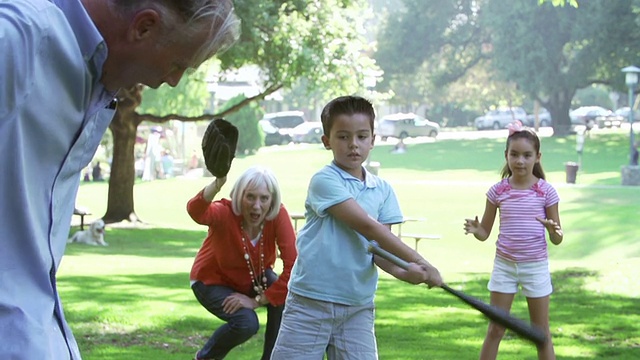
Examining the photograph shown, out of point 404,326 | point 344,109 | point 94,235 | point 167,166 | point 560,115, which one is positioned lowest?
point 167,166

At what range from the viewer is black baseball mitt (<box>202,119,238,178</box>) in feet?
17.0

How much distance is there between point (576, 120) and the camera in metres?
68.6

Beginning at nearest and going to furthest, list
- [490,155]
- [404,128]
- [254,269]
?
[254,269]
[490,155]
[404,128]

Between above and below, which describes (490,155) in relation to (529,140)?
below

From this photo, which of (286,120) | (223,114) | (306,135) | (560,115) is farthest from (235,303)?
(286,120)

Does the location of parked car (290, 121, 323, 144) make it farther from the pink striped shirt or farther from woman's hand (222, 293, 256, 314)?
woman's hand (222, 293, 256, 314)

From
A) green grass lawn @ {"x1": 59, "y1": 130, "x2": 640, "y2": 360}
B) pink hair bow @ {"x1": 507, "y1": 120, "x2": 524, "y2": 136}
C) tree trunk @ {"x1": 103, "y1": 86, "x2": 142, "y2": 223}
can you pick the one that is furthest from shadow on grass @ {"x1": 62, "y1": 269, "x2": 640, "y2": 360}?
tree trunk @ {"x1": 103, "y1": 86, "x2": 142, "y2": 223}

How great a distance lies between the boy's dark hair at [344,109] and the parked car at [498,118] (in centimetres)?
6848

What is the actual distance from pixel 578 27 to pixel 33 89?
49.8 m

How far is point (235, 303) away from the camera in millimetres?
6070

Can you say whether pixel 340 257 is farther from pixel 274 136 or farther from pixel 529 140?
pixel 274 136

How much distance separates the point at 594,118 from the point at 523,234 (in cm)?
6425

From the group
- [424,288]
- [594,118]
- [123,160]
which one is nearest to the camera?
[424,288]

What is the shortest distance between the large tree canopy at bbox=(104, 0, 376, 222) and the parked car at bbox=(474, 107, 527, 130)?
52126 mm
